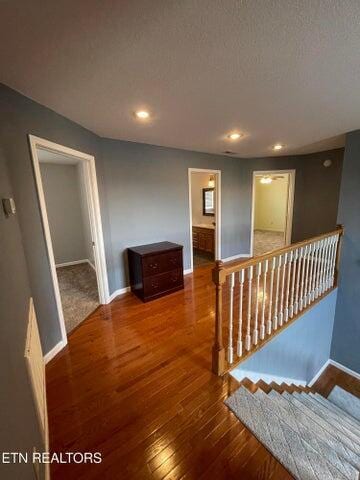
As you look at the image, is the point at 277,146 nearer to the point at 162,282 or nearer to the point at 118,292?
the point at 162,282

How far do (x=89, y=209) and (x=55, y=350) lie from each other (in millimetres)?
1668

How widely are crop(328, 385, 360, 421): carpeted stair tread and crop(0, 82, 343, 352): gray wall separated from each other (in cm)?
284

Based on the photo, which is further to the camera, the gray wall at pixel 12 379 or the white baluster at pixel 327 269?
the white baluster at pixel 327 269

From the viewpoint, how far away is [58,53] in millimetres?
1209

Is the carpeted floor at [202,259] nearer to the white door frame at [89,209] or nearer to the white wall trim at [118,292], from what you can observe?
the white wall trim at [118,292]

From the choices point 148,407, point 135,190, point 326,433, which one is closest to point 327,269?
point 326,433

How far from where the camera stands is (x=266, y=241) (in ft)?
22.8

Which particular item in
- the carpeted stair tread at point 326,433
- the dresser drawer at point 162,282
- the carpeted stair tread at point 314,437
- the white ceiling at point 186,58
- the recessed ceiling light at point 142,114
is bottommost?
the carpeted stair tread at point 326,433

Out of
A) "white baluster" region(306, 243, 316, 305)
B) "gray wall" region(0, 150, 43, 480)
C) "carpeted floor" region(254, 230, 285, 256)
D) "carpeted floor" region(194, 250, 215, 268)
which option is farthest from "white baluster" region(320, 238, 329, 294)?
"gray wall" region(0, 150, 43, 480)

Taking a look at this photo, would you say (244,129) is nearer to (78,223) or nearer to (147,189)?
(147,189)

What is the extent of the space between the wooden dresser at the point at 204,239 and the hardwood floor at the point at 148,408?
9.27 feet

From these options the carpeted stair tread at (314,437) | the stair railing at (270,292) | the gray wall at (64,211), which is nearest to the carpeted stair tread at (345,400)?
the stair railing at (270,292)

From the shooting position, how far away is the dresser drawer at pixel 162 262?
3.05 meters

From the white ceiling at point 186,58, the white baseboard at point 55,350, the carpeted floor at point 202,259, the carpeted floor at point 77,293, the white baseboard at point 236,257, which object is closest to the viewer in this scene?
the white ceiling at point 186,58
